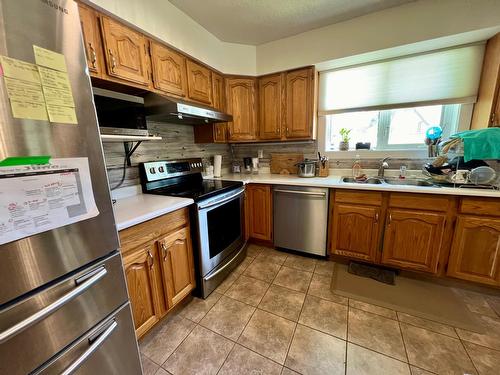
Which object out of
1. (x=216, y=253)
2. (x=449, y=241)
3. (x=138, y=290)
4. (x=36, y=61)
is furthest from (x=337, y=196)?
(x=36, y=61)

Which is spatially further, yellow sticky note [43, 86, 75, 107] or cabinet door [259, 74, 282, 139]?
cabinet door [259, 74, 282, 139]

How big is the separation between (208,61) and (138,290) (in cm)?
221

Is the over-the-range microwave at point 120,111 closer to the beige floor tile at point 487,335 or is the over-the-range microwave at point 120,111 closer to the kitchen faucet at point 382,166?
the kitchen faucet at point 382,166

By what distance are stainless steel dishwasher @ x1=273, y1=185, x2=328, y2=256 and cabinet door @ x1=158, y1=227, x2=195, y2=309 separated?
112 centimetres

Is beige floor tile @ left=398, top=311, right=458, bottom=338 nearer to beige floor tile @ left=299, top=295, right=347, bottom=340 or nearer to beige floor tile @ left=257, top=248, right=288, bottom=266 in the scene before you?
beige floor tile @ left=299, top=295, right=347, bottom=340

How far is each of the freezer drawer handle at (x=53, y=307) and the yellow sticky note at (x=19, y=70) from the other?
0.68 meters

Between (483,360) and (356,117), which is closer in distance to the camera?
(483,360)

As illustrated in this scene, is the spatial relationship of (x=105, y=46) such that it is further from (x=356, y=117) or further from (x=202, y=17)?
(x=356, y=117)

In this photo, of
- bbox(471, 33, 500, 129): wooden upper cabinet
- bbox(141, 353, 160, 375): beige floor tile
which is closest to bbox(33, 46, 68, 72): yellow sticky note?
bbox(141, 353, 160, 375): beige floor tile

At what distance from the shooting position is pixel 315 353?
4.11 feet

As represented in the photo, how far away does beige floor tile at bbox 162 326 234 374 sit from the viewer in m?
1.19

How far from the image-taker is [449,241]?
1693mm

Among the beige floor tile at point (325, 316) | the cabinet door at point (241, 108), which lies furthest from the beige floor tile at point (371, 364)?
the cabinet door at point (241, 108)

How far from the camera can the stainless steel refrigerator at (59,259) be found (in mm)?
570
